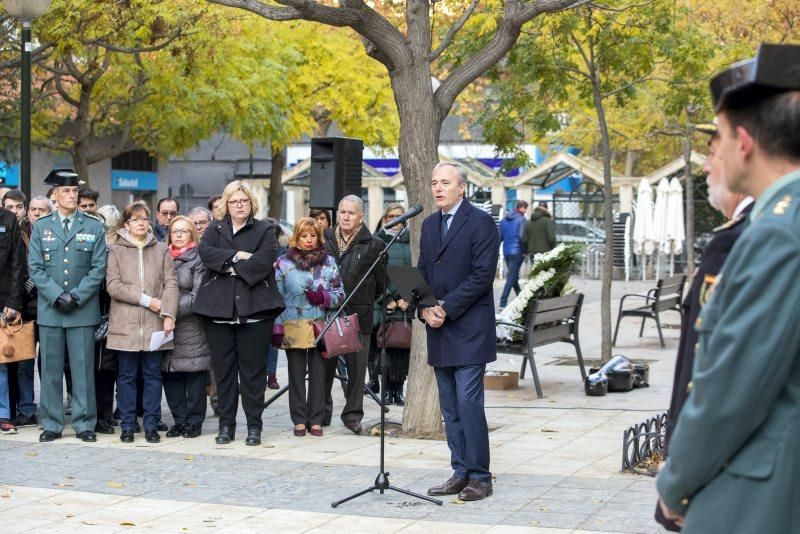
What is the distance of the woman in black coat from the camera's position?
31.9ft

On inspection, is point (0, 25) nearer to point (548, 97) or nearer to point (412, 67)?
point (548, 97)

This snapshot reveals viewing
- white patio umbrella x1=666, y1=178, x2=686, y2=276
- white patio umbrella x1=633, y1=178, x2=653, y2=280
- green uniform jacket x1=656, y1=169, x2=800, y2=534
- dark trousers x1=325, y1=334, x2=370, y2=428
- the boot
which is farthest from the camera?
white patio umbrella x1=633, y1=178, x2=653, y2=280

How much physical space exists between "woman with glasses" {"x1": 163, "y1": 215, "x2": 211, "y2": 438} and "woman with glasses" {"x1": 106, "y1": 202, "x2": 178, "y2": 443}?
0.14m

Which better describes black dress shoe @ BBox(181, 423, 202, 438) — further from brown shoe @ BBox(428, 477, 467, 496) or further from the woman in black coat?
brown shoe @ BBox(428, 477, 467, 496)

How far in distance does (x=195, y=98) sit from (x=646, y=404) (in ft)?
53.3

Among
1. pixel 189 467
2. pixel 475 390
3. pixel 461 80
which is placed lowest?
pixel 189 467

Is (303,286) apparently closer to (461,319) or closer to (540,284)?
(461,319)

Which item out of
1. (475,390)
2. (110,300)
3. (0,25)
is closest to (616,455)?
(475,390)

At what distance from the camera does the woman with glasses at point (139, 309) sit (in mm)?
9844

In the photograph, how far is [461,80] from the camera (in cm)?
993

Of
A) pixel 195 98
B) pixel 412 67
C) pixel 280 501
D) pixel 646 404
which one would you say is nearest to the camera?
pixel 280 501

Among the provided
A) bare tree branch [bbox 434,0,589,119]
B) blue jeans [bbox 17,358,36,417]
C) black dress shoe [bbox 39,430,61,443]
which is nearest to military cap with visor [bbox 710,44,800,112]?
bare tree branch [bbox 434,0,589,119]

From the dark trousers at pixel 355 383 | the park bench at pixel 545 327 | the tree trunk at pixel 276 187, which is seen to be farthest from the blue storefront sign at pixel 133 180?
the dark trousers at pixel 355 383

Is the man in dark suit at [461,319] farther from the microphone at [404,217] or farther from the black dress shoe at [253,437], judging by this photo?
the black dress shoe at [253,437]
